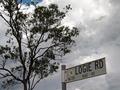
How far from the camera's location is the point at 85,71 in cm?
1722

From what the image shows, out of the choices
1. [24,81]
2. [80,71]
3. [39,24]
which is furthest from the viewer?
[39,24]

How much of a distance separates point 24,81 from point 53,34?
4.44 meters

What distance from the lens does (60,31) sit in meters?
26.3

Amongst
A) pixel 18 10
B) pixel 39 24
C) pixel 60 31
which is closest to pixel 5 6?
pixel 18 10

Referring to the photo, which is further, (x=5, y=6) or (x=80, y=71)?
(x=5, y=6)

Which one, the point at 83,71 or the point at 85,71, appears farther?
the point at 83,71

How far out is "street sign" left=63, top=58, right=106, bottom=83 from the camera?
16.2 metres

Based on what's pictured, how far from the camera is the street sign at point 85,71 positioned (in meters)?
16.2

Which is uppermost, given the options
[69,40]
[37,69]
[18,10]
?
[18,10]

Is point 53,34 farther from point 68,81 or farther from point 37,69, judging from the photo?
point 68,81

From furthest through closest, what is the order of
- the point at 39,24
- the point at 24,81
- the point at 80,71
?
the point at 39,24
the point at 24,81
the point at 80,71

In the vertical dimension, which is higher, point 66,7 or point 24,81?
point 66,7

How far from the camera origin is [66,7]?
26.6 metres

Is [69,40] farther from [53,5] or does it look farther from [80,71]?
[80,71]
